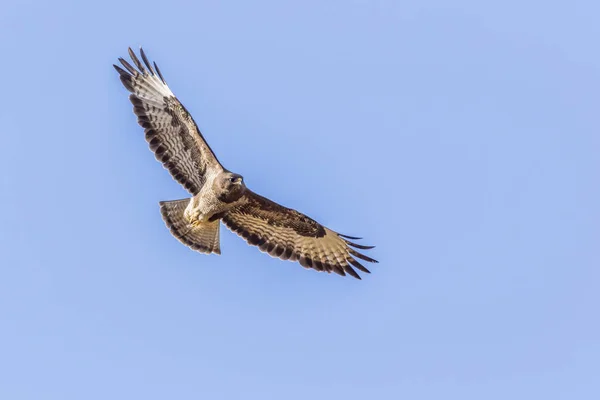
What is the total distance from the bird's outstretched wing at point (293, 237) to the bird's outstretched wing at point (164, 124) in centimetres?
84

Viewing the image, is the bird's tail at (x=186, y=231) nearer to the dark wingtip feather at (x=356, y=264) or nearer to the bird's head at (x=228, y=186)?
the bird's head at (x=228, y=186)

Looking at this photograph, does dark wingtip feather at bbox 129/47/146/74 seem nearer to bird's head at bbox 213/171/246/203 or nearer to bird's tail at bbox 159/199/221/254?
bird's tail at bbox 159/199/221/254

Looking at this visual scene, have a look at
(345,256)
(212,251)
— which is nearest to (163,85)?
(212,251)

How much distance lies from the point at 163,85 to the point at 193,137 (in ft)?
3.03

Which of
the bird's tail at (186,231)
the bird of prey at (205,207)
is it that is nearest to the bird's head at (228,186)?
the bird of prey at (205,207)

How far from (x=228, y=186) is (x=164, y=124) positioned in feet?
5.17

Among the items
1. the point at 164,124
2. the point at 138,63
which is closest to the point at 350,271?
the point at 164,124

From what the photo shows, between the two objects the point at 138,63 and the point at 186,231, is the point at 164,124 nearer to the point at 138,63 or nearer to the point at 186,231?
the point at 138,63

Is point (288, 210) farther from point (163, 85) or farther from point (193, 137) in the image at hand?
point (163, 85)

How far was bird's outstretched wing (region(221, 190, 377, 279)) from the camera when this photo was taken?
1343 centimetres

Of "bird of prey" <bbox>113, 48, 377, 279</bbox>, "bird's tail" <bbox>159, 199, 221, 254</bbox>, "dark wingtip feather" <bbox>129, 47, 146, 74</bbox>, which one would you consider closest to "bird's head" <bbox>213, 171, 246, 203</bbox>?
→ "bird of prey" <bbox>113, 48, 377, 279</bbox>

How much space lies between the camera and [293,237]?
45.2 feet

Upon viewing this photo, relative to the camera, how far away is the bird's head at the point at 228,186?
41.1 feet

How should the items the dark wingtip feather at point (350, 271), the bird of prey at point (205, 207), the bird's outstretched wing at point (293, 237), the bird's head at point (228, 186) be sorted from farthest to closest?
1. the dark wingtip feather at point (350, 271)
2. the bird's outstretched wing at point (293, 237)
3. the bird of prey at point (205, 207)
4. the bird's head at point (228, 186)
